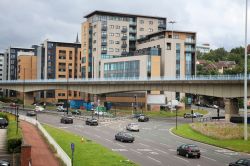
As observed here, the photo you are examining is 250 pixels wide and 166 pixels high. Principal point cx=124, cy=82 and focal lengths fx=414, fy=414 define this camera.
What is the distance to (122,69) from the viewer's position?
134750 mm

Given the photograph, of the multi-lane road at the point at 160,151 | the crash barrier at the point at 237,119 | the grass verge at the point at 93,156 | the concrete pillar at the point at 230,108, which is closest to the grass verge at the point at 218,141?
the multi-lane road at the point at 160,151

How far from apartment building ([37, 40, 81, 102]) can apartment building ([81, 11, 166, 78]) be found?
63.5ft

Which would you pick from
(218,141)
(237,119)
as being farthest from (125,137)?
(237,119)

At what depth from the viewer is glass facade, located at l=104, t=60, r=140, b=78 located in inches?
5123

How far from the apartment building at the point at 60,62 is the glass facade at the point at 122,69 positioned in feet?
114

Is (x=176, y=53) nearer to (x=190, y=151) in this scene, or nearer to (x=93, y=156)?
(x=190, y=151)

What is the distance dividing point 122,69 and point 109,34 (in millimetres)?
21659

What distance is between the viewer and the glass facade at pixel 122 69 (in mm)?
130125

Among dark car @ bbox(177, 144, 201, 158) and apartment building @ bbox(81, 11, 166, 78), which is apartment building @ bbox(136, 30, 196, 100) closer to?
apartment building @ bbox(81, 11, 166, 78)

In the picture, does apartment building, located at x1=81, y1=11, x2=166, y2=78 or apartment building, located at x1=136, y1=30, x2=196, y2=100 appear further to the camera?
apartment building, located at x1=81, y1=11, x2=166, y2=78

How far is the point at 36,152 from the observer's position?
127ft

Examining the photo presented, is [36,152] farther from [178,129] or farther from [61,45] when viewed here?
[61,45]

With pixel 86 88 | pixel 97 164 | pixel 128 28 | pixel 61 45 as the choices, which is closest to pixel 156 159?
pixel 97 164

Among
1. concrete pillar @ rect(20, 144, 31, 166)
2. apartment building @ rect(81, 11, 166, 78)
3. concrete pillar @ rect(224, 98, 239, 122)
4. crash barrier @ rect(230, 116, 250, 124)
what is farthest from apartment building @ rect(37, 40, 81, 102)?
concrete pillar @ rect(20, 144, 31, 166)
